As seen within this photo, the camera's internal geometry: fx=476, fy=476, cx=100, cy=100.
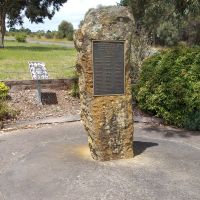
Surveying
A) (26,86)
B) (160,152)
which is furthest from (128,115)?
(26,86)

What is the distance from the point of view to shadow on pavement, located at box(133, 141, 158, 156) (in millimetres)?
7776

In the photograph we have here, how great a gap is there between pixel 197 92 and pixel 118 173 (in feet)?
13.6

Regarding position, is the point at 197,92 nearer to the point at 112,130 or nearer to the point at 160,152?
the point at 160,152

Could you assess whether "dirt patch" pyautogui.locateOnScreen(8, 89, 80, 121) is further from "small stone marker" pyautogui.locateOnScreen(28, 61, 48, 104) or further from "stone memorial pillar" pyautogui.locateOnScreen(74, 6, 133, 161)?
"stone memorial pillar" pyautogui.locateOnScreen(74, 6, 133, 161)

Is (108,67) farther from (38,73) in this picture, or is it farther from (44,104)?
(38,73)

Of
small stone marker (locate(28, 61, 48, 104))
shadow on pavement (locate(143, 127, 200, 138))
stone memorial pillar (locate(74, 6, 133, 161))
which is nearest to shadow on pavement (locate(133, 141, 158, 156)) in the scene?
stone memorial pillar (locate(74, 6, 133, 161))

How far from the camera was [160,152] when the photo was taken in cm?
775

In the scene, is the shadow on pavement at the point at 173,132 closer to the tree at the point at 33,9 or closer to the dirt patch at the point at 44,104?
the dirt patch at the point at 44,104

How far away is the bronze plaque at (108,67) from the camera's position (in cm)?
704

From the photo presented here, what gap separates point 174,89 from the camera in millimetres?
10234

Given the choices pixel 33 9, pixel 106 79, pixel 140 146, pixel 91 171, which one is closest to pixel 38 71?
pixel 140 146

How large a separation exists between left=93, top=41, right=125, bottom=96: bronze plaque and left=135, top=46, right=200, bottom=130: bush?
330 centimetres

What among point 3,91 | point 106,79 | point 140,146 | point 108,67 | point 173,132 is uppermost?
point 108,67

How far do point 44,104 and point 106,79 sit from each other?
458 centimetres
